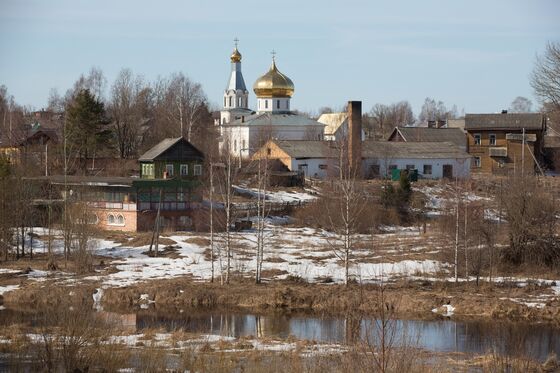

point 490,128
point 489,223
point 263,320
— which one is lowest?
point 263,320

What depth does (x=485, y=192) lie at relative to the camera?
60.3 m

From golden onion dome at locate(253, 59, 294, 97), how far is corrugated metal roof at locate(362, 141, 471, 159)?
579 inches

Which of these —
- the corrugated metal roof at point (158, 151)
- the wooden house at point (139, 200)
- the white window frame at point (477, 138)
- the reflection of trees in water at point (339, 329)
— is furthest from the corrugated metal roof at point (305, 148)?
the reflection of trees in water at point (339, 329)

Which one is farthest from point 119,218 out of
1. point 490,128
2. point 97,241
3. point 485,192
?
point 490,128

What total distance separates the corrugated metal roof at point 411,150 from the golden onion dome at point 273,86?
1470cm

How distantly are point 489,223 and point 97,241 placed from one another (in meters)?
15.1

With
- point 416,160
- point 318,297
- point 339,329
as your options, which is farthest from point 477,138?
point 339,329

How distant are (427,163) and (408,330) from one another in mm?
45048

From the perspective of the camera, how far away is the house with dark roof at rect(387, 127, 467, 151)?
7912 cm

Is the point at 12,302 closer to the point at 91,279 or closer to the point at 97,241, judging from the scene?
the point at 91,279

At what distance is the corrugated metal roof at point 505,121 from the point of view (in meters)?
73.1

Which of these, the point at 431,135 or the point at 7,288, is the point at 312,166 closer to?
the point at 431,135

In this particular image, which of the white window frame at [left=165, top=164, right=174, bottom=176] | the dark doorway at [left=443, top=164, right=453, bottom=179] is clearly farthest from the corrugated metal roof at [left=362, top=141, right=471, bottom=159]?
the white window frame at [left=165, top=164, right=174, bottom=176]

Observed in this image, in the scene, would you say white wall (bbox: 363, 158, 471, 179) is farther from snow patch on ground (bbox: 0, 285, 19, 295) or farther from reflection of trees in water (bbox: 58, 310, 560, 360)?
reflection of trees in water (bbox: 58, 310, 560, 360)
